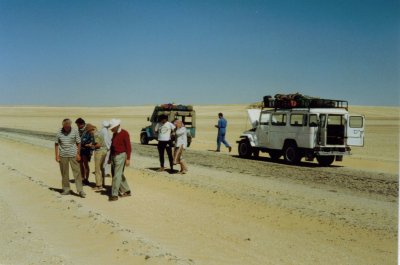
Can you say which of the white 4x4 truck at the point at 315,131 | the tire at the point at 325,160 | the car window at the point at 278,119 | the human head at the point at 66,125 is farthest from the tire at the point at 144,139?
the human head at the point at 66,125

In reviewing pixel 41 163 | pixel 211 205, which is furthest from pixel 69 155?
pixel 41 163

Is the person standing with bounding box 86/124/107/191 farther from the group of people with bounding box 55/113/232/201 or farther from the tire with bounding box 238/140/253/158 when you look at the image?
the tire with bounding box 238/140/253/158

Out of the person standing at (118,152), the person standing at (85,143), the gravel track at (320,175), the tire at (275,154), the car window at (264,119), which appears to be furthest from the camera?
the tire at (275,154)

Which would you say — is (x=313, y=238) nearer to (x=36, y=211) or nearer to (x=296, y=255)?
(x=296, y=255)

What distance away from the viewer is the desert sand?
7066mm

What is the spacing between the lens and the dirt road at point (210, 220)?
709cm

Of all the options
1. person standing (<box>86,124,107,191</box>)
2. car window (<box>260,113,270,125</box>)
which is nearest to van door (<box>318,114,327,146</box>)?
car window (<box>260,113,270,125</box>)

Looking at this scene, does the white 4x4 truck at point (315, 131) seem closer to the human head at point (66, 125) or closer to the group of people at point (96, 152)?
the group of people at point (96, 152)

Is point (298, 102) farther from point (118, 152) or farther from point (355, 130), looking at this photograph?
point (118, 152)

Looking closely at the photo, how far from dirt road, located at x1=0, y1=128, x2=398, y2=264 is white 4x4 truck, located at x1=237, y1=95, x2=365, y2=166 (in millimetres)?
3093

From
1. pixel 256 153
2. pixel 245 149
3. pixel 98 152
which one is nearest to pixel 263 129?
pixel 256 153

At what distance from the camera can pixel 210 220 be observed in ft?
30.0

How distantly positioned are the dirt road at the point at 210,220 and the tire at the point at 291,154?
11.7 feet

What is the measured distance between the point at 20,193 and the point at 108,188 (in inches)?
84.9
